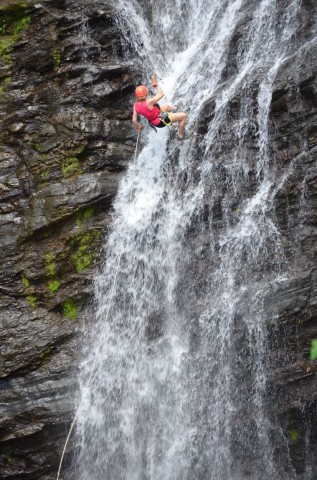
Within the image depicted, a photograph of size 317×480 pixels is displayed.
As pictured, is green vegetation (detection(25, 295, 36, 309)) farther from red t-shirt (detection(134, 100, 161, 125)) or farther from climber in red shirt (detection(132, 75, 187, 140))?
red t-shirt (detection(134, 100, 161, 125))

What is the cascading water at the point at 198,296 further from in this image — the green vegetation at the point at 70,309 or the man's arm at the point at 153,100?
the man's arm at the point at 153,100

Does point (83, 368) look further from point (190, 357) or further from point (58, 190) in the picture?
point (58, 190)

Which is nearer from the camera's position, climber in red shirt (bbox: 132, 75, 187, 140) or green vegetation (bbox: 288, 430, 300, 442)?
green vegetation (bbox: 288, 430, 300, 442)

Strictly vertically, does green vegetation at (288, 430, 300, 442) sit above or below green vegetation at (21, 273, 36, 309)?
below

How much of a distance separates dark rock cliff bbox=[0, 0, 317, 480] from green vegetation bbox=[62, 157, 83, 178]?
30mm

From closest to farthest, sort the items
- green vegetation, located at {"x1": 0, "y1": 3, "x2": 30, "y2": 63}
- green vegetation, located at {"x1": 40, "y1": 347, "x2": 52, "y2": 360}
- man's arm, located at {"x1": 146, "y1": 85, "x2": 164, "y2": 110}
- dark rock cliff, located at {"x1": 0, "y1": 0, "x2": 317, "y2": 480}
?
dark rock cliff, located at {"x1": 0, "y1": 0, "x2": 317, "y2": 480}, green vegetation, located at {"x1": 40, "y1": 347, "x2": 52, "y2": 360}, man's arm, located at {"x1": 146, "y1": 85, "x2": 164, "y2": 110}, green vegetation, located at {"x1": 0, "y1": 3, "x2": 30, "y2": 63}

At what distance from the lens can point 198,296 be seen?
938cm

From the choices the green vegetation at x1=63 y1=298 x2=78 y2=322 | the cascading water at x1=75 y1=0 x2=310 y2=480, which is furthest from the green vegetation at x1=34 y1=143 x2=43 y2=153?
the green vegetation at x1=63 y1=298 x2=78 y2=322

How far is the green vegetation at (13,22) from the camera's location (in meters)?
12.0

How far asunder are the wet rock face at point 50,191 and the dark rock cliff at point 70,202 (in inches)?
0.9

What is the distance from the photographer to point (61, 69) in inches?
460

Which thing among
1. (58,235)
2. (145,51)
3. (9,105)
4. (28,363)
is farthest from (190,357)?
(145,51)

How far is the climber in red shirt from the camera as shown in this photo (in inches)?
384

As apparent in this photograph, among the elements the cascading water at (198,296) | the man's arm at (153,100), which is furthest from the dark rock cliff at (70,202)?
the man's arm at (153,100)
